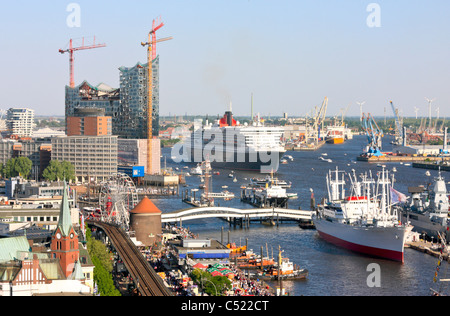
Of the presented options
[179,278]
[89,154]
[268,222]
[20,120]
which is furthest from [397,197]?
[20,120]

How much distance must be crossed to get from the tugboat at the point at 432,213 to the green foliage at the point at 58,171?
27955 mm

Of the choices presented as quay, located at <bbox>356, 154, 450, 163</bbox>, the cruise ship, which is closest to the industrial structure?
the cruise ship

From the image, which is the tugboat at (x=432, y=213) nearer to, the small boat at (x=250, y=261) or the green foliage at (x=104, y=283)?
the small boat at (x=250, y=261)

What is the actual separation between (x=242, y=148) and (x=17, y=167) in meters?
22.8

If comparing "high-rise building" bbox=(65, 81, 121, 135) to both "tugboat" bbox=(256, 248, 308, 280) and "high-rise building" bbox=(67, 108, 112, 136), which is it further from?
"tugboat" bbox=(256, 248, 308, 280)

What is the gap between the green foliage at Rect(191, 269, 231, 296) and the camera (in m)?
21.7

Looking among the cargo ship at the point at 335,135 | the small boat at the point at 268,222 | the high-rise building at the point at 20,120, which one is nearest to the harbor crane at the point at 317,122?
the cargo ship at the point at 335,135

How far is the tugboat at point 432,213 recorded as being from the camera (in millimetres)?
33094

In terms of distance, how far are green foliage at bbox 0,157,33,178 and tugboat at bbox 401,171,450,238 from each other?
1282 inches

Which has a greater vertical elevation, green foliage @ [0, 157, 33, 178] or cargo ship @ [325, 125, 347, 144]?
cargo ship @ [325, 125, 347, 144]

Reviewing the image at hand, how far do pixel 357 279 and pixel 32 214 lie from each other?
40.0 ft

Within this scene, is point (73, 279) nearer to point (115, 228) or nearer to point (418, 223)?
point (115, 228)

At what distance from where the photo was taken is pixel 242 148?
2923 inches
